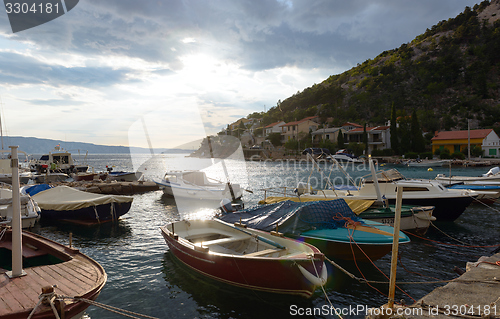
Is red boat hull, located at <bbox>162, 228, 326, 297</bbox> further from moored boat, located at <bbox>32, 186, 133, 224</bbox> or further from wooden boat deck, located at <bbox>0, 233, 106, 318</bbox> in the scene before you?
moored boat, located at <bbox>32, 186, 133, 224</bbox>

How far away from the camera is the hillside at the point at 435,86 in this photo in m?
87.9

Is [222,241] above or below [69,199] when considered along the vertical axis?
below

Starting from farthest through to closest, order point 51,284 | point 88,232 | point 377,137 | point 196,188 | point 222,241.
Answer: point 377,137 → point 196,188 → point 88,232 → point 222,241 → point 51,284

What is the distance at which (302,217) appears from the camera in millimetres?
11070

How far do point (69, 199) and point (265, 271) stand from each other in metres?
16.0

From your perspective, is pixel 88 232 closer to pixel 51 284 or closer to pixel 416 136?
pixel 51 284

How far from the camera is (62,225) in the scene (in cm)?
1752

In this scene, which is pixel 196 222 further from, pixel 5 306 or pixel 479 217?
pixel 479 217

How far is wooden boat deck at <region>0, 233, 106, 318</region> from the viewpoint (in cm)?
452

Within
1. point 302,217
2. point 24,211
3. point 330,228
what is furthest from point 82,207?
point 330,228

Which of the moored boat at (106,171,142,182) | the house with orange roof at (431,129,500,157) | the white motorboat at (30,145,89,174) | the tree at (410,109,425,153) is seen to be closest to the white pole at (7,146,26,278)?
the moored boat at (106,171,142,182)

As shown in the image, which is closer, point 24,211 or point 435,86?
point 24,211

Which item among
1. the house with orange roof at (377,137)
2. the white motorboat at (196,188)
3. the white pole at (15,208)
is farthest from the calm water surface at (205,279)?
the house with orange roof at (377,137)

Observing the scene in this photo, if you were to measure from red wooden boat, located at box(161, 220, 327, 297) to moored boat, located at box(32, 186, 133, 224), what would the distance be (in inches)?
289
